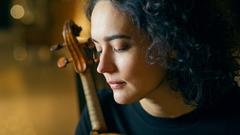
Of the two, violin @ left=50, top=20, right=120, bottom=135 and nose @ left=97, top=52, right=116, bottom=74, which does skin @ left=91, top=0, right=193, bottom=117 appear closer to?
nose @ left=97, top=52, right=116, bottom=74

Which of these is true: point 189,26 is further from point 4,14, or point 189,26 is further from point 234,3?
point 4,14

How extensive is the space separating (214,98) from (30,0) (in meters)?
3.01

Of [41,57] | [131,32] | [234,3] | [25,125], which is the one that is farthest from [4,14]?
[131,32]

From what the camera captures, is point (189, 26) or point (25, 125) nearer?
point (189, 26)

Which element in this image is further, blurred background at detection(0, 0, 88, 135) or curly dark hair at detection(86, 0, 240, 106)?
blurred background at detection(0, 0, 88, 135)

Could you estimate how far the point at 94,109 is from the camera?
1063mm

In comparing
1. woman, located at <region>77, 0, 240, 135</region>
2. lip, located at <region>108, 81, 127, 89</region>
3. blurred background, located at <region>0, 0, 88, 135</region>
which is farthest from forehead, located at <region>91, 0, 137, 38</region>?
blurred background, located at <region>0, 0, 88, 135</region>

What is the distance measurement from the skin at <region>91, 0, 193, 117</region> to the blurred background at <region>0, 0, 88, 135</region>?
0.87m

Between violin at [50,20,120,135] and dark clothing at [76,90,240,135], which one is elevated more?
violin at [50,20,120,135]

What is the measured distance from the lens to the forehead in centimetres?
88

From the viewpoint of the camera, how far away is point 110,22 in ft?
2.89

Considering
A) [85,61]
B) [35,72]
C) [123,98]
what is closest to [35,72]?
[35,72]

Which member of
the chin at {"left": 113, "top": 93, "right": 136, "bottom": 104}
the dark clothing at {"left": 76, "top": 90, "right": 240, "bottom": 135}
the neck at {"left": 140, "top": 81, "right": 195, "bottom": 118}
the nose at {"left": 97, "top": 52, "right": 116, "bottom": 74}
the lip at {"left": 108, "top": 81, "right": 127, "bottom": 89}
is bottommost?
the dark clothing at {"left": 76, "top": 90, "right": 240, "bottom": 135}

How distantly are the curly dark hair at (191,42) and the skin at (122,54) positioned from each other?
0.06ft
